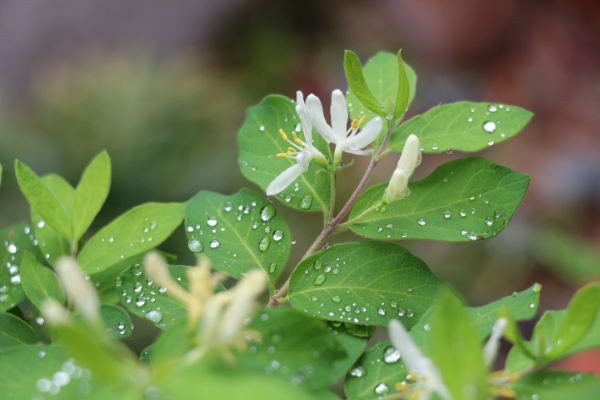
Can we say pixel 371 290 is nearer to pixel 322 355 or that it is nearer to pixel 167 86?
pixel 322 355

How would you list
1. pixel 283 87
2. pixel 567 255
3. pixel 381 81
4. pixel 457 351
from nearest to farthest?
pixel 457 351 → pixel 381 81 → pixel 567 255 → pixel 283 87

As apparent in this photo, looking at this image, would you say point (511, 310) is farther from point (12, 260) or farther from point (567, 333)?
point (12, 260)

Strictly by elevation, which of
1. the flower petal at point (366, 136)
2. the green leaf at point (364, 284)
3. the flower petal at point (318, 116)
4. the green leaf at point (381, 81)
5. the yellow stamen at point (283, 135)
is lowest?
the green leaf at point (364, 284)

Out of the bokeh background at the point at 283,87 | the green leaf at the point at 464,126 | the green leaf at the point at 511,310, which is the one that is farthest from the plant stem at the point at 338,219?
the bokeh background at the point at 283,87

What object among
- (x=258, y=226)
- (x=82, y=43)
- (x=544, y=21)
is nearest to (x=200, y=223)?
(x=258, y=226)

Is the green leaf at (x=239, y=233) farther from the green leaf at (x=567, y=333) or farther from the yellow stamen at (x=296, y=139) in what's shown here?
the green leaf at (x=567, y=333)

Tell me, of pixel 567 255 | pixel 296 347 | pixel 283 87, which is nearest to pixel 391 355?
pixel 296 347
